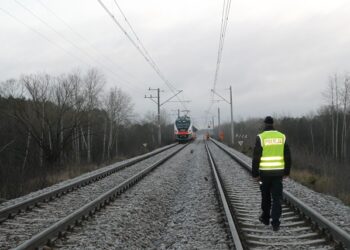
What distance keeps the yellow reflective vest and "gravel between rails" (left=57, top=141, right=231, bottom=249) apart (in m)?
1.46

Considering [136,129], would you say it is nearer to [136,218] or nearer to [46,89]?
[46,89]

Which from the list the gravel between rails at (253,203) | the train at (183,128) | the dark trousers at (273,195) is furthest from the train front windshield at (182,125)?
the dark trousers at (273,195)

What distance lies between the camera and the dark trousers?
817 centimetres

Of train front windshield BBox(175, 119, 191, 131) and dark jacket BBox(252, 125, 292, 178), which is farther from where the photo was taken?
train front windshield BBox(175, 119, 191, 131)

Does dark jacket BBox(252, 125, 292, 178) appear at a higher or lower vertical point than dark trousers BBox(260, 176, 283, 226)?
higher

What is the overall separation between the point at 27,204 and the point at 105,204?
1.88m

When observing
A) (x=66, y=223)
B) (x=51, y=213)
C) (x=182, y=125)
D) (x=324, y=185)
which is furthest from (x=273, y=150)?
(x=182, y=125)

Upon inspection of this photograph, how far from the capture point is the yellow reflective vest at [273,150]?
8.25 metres

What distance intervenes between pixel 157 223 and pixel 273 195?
2.55 m

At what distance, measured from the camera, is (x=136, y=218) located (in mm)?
9727

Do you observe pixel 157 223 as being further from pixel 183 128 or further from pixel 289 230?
pixel 183 128

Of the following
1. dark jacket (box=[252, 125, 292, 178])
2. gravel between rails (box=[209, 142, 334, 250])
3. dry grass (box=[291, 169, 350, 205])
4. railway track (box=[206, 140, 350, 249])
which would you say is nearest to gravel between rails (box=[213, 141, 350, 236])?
railway track (box=[206, 140, 350, 249])

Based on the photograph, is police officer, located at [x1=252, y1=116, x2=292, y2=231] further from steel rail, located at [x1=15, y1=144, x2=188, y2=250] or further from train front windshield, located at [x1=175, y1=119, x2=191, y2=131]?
train front windshield, located at [x1=175, y1=119, x2=191, y2=131]

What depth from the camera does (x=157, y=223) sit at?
948 cm
